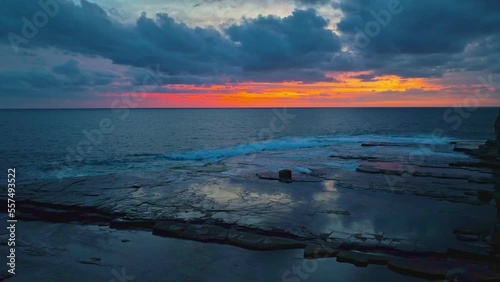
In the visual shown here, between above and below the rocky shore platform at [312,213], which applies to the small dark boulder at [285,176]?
above

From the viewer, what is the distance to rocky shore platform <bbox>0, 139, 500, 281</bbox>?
1101cm

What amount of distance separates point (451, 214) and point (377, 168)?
12748 mm

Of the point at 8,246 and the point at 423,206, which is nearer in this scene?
the point at 8,246

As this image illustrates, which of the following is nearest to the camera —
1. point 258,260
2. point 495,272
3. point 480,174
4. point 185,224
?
point 495,272

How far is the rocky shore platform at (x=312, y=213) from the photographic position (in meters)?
11.0

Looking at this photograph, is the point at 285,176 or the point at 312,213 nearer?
the point at 312,213

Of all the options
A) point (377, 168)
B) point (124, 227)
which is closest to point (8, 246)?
point (124, 227)

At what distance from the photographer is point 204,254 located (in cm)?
1133

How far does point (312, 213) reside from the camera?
15.8 meters

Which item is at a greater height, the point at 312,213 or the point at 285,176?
the point at 285,176

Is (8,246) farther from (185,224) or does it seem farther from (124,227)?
(185,224)

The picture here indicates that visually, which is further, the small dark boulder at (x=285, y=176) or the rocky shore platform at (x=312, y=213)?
the small dark boulder at (x=285, y=176)

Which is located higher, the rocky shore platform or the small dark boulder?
the small dark boulder

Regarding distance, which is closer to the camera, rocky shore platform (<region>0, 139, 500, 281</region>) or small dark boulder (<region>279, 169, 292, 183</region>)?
rocky shore platform (<region>0, 139, 500, 281</region>)
